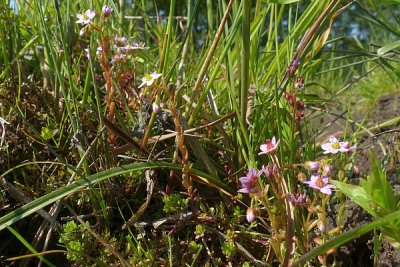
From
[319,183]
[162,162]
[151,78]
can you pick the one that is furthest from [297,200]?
[151,78]

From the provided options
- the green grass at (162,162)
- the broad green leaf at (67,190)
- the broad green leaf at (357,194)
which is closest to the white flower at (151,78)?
the green grass at (162,162)

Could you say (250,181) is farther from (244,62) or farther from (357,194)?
(244,62)

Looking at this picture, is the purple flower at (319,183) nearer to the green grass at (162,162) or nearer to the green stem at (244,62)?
the green grass at (162,162)

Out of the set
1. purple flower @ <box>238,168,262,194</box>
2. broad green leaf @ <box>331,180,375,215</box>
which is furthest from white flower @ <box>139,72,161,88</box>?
broad green leaf @ <box>331,180,375,215</box>

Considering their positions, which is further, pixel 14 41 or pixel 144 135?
pixel 14 41

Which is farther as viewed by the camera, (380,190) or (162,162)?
(162,162)

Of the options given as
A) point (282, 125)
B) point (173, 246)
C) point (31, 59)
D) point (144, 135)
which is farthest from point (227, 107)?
point (31, 59)

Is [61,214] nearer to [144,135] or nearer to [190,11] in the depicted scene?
[144,135]

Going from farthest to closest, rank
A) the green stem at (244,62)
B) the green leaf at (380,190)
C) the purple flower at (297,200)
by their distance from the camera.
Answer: the green stem at (244,62) < the purple flower at (297,200) < the green leaf at (380,190)
